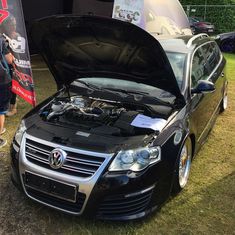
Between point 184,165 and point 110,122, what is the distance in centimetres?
99

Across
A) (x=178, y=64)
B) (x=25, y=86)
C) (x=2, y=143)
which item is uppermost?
(x=178, y=64)

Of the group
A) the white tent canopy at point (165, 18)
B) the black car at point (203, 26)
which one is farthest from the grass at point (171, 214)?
the black car at point (203, 26)

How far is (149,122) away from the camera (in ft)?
13.4

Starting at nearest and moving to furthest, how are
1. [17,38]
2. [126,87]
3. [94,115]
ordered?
[94,115], [126,87], [17,38]

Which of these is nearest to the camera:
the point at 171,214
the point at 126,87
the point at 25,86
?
the point at 171,214

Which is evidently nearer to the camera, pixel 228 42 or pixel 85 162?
pixel 85 162

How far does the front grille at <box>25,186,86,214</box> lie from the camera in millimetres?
3658

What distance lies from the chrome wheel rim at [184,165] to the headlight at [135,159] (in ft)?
1.81

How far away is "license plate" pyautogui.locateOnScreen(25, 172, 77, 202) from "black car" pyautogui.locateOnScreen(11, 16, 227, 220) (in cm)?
1

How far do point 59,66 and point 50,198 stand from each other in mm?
1964

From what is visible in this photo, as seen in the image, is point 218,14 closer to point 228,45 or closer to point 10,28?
point 228,45

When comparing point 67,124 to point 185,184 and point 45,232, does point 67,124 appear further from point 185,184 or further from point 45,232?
point 185,184

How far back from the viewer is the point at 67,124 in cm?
417

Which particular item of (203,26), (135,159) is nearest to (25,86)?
(135,159)
